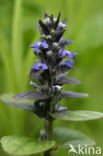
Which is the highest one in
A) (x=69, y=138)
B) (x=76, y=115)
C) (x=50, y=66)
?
(x=50, y=66)

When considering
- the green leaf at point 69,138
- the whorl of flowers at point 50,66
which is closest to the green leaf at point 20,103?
the whorl of flowers at point 50,66

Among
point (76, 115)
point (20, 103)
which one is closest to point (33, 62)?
point (20, 103)

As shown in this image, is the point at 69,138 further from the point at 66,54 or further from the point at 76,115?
the point at 66,54

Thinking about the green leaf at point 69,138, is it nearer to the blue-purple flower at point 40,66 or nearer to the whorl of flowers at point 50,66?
the whorl of flowers at point 50,66

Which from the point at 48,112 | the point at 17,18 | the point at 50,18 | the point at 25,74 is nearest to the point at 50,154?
the point at 48,112

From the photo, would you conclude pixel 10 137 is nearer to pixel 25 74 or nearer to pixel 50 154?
pixel 50 154

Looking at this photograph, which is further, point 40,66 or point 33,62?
point 33,62
